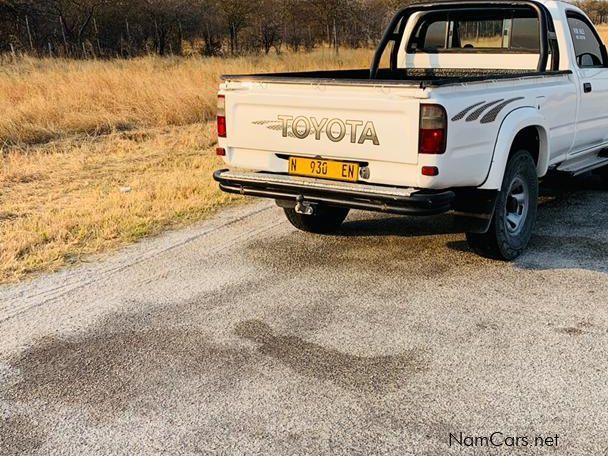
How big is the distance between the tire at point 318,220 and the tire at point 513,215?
1367mm

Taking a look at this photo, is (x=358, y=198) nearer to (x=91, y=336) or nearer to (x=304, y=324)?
(x=304, y=324)

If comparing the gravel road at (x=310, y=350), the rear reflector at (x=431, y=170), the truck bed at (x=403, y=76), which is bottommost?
the gravel road at (x=310, y=350)

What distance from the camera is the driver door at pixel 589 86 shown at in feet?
20.0

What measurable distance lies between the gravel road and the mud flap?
405mm

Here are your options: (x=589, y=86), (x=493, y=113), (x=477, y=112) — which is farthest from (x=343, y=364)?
(x=589, y=86)

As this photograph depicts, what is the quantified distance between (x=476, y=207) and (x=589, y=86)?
7.45 ft

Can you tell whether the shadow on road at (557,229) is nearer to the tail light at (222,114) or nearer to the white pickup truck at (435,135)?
the white pickup truck at (435,135)

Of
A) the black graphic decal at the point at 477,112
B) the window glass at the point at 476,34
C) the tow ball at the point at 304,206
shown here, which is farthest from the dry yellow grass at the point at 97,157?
the black graphic decal at the point at 477,112

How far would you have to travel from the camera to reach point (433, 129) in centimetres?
419

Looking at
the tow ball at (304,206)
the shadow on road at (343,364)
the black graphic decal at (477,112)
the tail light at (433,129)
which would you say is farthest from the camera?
the tow ball at (304,206)

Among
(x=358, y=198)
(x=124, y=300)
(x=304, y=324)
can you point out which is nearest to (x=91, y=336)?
(x=124, y=300)

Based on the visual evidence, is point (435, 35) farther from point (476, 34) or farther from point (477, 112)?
point (477, 112)

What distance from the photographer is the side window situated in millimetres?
6180

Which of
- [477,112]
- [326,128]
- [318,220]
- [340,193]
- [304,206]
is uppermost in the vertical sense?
[477,112]
